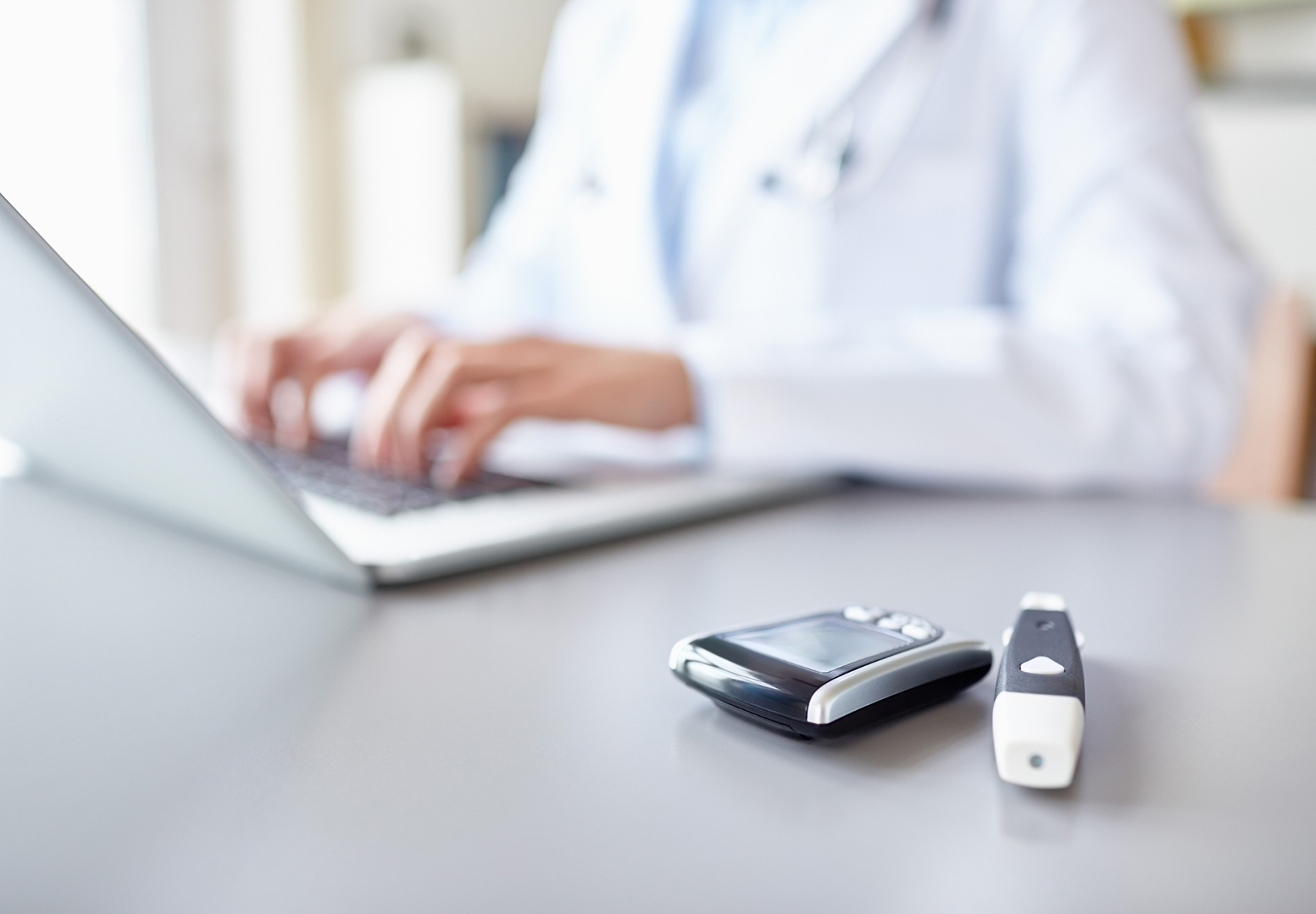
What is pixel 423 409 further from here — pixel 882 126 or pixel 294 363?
pixel 882 126

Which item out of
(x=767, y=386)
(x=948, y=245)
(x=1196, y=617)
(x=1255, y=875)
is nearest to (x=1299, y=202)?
(x=948, y=245)

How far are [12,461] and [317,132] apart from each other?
2460 millimetres

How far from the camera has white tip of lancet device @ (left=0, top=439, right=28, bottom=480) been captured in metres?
0.42

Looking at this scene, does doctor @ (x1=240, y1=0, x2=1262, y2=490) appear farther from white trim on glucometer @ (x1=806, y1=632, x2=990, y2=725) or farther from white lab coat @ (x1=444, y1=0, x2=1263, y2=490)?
white trim on glucometer @ (x1=806, y1=632, x2=990, y2=725)

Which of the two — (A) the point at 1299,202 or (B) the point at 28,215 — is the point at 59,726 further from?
(A) the point at 1299,202

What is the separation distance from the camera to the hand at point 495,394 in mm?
483

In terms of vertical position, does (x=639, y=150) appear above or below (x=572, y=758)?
above

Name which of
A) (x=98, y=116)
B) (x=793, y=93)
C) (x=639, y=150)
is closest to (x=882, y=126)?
(x=793, y=93)

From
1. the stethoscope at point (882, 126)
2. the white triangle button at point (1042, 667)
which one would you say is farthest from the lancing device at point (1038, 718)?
the stethoscope at point (882, 126)

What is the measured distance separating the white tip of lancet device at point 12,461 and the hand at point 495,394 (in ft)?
0.49

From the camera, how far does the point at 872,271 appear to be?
734 millimetres

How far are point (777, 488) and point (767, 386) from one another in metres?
0.07

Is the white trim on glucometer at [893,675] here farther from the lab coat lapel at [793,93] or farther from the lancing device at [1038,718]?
the lab coat lapel at [793,93]

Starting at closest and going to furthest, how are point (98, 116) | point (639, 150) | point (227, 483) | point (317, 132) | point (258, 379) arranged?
point (227, 483)
point (258, 379)
point (639, 150)
point (98, 116)
point (317, 132)
